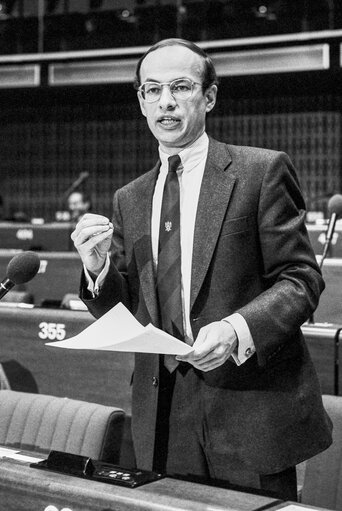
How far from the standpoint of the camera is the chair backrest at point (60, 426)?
2.15 m

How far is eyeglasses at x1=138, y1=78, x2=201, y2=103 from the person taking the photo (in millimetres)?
1772

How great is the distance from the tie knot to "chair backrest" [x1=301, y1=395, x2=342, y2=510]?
0.80 metres

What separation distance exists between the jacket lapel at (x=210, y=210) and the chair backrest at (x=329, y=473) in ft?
2.19

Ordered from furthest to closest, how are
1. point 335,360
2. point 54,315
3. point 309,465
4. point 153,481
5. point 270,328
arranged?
point 54,315
point 335,360
point 309,465
point 270,328
point 153,481

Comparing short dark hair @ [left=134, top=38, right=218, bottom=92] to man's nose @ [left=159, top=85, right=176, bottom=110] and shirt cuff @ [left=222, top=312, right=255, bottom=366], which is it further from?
shirt cuff @ [left=222, top=312, right=255, bottom=366]

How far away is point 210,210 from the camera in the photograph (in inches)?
69.3

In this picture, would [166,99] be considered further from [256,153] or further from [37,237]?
[37,237]

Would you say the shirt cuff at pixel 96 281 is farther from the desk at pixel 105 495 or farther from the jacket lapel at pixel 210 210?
the desk at pixel 105 495

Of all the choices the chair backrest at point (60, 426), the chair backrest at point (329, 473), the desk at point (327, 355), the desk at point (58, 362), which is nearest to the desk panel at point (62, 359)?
the desk at point (58, 362)

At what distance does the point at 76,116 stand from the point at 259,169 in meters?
9.91

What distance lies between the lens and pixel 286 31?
8.66 metres

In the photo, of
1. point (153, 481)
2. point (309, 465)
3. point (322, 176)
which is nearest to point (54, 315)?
point (309, 465)

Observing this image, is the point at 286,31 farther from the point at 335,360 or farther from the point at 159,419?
the point at 159,419

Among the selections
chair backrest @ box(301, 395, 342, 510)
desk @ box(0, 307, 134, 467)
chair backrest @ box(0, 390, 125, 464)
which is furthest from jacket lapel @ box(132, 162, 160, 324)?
desk @ box(0, 307, 134, 467)
